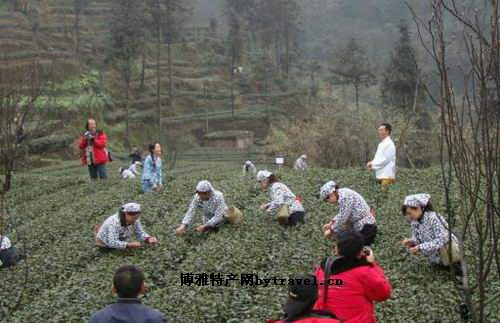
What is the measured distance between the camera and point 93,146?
16.6 m

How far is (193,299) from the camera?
726 centimetres

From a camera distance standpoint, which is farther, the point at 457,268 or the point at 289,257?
the point at 289,257

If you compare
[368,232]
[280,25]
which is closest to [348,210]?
[368,232]

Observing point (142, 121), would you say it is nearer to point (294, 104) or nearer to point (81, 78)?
point (81, 78)

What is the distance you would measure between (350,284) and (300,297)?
1010mm

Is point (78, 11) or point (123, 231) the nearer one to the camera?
point (123, 231)

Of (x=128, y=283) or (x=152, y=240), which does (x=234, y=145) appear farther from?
(x=128, y=283)

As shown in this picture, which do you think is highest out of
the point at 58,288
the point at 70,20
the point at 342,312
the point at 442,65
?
the point at 70,20

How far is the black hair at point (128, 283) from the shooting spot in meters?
4.56

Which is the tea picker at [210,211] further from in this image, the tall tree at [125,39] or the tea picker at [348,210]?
the tall tree at [125,39]

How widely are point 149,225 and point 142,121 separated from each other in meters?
42.1

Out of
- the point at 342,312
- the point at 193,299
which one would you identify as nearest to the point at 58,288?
the point at 193,299

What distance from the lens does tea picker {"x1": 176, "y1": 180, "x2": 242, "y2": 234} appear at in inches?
417

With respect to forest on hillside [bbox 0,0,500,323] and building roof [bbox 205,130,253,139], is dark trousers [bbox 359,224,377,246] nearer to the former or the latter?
forest on hillside [bbox 0,0,500,323]
